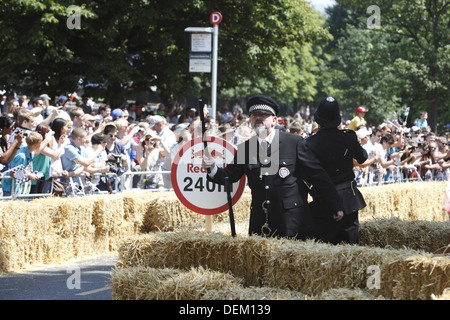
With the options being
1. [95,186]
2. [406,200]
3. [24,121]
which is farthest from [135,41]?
[24,121]

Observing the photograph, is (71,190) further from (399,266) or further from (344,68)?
(344,68)

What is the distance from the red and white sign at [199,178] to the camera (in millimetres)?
8422

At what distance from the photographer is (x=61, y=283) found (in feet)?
32.1

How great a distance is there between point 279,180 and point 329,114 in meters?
1.04

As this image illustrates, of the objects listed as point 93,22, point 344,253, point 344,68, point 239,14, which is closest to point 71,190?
point 344,253

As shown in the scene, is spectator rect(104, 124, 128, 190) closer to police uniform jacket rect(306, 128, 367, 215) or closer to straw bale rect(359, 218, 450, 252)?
straw bale rect(359, 218, 450, 252)

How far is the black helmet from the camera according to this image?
7852 mm

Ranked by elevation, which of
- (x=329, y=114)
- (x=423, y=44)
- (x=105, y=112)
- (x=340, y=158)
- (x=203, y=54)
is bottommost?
(x=340, y=158)

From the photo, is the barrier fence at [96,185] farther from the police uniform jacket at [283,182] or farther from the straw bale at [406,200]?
the police uniform jacket at [283,182]

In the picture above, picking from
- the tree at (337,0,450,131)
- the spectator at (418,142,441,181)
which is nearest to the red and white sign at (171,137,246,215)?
the spectator at (418,142,441,181)

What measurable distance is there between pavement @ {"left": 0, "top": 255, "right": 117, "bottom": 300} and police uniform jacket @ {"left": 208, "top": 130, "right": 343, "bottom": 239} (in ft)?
6.24

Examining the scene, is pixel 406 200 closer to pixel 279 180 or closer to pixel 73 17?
pixel 279 180

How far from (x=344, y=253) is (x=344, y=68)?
213ft

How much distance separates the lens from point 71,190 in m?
12.6
